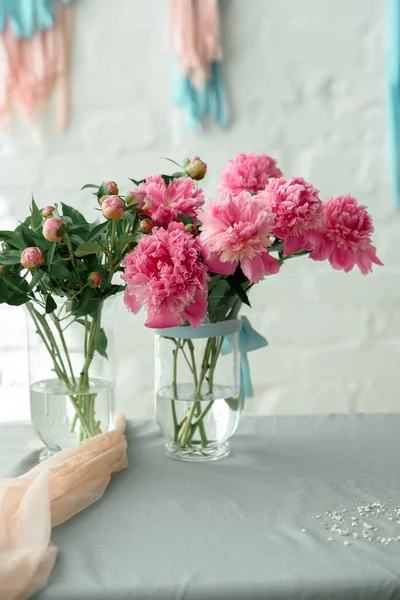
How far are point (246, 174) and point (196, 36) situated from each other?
3.07 feet

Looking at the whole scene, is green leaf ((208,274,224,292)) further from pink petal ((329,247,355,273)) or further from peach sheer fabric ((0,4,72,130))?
peach sheer fabric ((0,4,72,130))

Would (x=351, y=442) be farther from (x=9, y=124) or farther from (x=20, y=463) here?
(x=9, y=124)

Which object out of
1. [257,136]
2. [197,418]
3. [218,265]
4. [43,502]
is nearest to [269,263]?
[218,265]

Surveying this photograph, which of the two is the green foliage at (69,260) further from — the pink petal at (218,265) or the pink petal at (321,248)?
the pink petal at (321,248)

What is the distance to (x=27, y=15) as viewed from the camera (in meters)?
1.86

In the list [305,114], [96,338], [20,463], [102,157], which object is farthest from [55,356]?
[305,114]

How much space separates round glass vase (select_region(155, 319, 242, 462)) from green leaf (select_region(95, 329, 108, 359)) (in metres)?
0.07

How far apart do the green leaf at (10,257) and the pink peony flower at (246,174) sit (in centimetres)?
31

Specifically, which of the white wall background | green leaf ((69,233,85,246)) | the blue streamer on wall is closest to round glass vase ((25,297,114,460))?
green leaf ((69,233,85,246))

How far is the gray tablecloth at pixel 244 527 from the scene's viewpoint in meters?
0.70

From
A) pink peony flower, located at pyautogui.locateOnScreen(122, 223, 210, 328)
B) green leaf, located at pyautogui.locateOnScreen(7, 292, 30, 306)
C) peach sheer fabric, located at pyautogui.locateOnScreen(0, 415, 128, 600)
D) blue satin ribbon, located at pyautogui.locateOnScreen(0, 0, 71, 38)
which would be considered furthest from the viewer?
blue satin ribbon, located at pyautogui.locateOnScreen(0, 0, 71, 38)

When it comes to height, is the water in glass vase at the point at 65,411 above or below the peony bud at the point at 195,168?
below

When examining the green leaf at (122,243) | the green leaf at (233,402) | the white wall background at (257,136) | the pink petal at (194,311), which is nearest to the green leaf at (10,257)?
the green leaf at (122,243)

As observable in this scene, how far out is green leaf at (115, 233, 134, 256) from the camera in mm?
931
